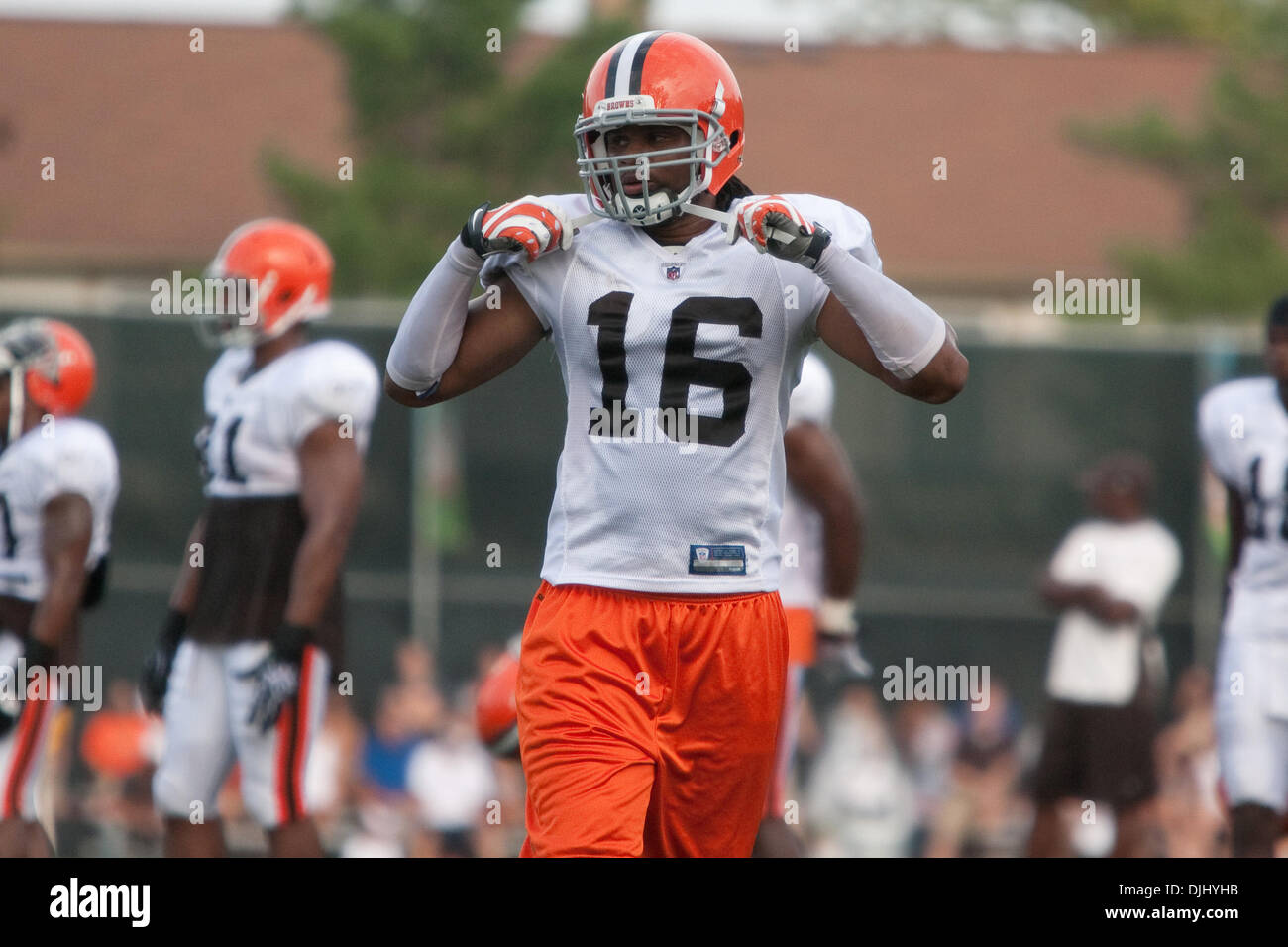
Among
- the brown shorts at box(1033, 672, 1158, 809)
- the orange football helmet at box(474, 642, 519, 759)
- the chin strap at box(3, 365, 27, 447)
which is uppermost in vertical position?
the chin strap at box(3, 365, 27, 447)

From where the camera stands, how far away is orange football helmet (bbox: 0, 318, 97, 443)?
6.53 metres

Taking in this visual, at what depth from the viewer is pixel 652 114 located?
3871mm

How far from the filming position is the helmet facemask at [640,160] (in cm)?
388

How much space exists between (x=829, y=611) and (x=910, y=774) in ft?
15.4

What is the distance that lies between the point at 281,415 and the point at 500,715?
118 cm

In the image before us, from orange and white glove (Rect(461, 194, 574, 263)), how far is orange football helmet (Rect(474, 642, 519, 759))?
2.03 m

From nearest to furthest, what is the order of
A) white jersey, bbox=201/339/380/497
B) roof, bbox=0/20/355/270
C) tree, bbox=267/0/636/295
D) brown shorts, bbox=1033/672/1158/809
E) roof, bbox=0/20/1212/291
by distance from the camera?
white jersey, bbox=201/339/380/497, brown shorts, bbox=1033/672/1158/809, tree, bbox=267/0/636/295, roof, bbox=0/20/355/270, roof, bbox=0/20/1212/291

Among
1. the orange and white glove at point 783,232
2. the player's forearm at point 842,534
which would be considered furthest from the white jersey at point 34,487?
the orange and white glove at point 783,232

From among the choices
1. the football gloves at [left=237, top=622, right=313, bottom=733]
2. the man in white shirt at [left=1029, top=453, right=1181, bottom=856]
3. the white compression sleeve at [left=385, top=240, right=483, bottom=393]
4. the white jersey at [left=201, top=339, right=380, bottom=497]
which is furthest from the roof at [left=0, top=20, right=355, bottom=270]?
the white compression sleeve at [left=385, top=240, right=483, bottom=393]

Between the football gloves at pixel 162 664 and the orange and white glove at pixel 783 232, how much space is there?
10.2ft

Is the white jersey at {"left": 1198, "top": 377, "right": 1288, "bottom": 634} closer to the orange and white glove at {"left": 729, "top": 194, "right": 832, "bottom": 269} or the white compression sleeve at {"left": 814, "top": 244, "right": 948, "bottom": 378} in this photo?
the white compression sleeve at {"left": 814, "top": 244, "right": 948, "bottom": 378}

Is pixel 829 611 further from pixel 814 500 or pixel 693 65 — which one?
pixel 693 65

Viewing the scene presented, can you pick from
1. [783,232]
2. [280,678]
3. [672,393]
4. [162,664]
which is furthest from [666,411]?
[162,664]
